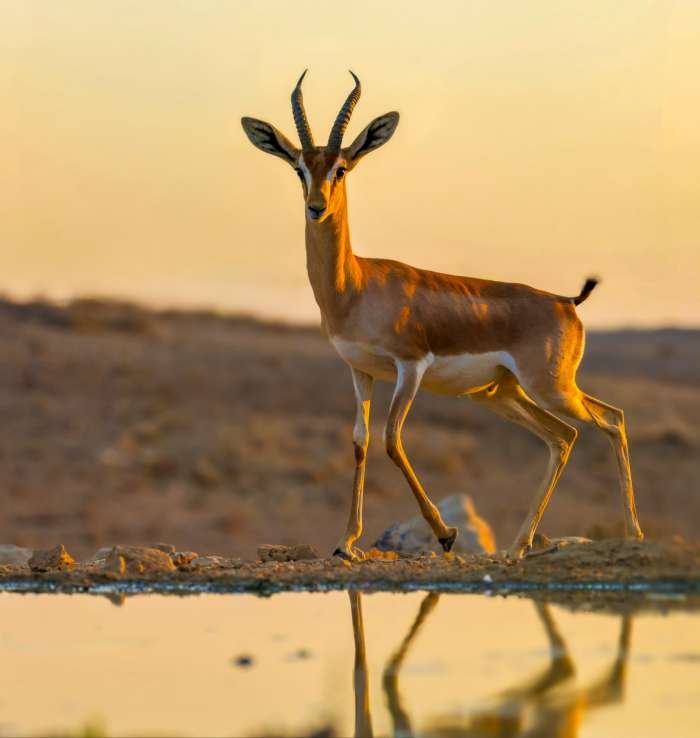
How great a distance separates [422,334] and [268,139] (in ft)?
7.30

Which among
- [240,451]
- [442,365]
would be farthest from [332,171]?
[240,451]

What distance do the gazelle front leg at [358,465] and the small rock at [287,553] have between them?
11.0 inches

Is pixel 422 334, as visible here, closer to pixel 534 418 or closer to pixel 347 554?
pixel 534 418

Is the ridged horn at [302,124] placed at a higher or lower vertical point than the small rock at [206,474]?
higher

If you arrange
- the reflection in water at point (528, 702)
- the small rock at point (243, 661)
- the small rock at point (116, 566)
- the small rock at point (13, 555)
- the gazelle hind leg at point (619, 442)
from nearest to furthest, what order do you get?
the reflection in water at point (528, 702) → the small rock at point (243, 661) → the small rock at point (116, 566) → the gazelle hind leg at point (619, 442) → the small rock at point (13, 555)

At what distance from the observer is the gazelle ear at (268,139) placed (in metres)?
12.7

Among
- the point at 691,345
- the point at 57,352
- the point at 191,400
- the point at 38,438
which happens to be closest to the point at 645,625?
the point at 38,438

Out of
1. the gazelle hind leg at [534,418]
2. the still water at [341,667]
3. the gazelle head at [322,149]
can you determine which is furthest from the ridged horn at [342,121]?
the still water at [341,667]

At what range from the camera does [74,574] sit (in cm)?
1159

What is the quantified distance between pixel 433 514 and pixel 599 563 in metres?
1.54

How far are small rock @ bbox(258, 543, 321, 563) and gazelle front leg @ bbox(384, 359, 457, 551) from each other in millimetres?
1065

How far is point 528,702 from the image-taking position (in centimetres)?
708

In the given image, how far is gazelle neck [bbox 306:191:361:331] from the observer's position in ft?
40.6

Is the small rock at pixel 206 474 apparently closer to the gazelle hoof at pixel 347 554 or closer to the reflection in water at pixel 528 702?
the gazelle hoof at pixel 347 554
